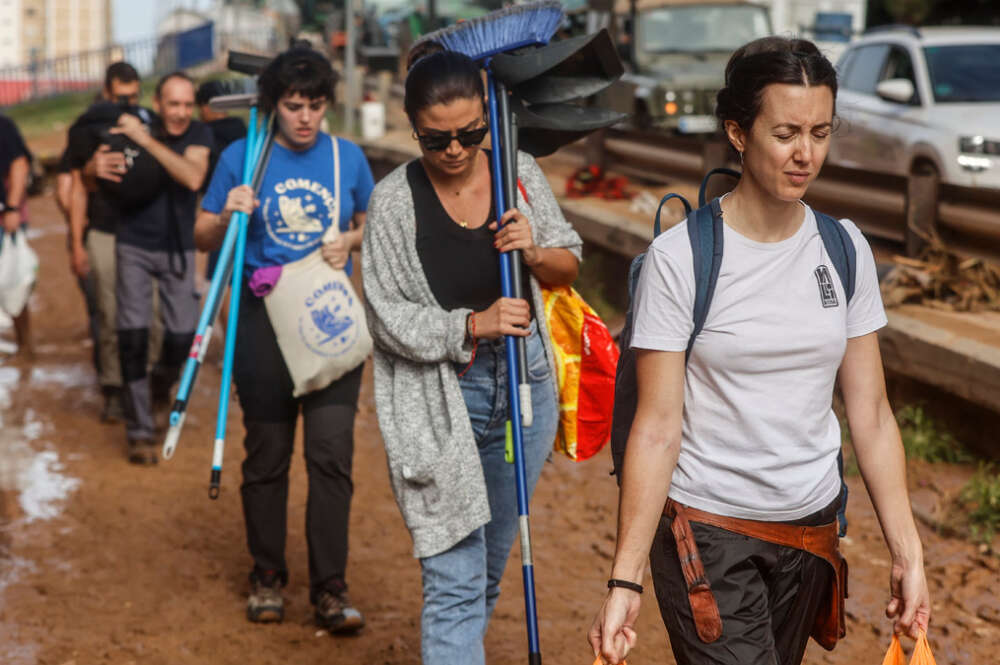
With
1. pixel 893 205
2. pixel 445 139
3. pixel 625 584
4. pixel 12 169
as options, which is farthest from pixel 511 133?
pixel 12 169

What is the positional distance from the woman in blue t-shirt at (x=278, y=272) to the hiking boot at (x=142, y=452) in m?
2.60

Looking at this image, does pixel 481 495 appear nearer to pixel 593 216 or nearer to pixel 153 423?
pixel 153 423

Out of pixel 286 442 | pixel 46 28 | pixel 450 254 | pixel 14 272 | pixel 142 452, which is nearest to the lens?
pixel 450 254

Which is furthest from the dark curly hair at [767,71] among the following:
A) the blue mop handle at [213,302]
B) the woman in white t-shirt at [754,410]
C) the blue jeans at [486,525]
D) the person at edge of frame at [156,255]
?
the person at edge of frame at [156,255]

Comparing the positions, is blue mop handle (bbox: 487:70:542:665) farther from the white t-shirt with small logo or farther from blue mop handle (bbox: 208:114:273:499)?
blue mop handle (bbox: 208:114:273:499)

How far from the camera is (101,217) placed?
7816mm

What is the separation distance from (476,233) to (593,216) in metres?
7.05

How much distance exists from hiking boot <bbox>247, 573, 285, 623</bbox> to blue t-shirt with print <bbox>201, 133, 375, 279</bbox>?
4.06 ft

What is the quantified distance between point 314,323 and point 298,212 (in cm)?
43

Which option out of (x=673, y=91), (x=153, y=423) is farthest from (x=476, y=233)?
(x=673, y=91)

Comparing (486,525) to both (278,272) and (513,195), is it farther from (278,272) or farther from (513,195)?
(278,272)

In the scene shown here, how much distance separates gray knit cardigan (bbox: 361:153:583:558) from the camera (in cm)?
367

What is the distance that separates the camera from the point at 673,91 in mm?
15469

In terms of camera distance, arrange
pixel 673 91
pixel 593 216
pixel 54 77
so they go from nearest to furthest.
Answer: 1. pixel 593 216
2. pixel 673 91
3. pixel 54 77
